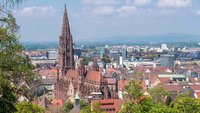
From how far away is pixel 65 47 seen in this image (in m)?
86.8

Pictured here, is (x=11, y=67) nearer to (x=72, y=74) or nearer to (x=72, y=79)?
(x=72, y=79)

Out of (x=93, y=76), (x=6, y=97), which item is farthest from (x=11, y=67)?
(x=93, y=76)

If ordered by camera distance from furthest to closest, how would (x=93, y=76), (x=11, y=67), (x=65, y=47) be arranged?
1. (x=65, y=47)
2. (x=93, y=76)
3. (x=11, y=67)

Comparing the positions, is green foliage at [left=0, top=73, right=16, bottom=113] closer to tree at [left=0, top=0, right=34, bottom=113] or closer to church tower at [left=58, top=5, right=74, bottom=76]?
tree at [left=0, top=0, right=34, bottom=113]

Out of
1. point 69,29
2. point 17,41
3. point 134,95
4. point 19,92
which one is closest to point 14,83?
point 19,92

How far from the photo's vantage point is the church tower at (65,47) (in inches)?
3396

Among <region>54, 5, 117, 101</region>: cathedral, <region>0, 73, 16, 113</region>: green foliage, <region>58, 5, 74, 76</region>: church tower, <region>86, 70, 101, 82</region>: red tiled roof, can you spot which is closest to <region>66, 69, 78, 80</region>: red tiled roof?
<region>54, 5, 117, 101</region>: cathedral

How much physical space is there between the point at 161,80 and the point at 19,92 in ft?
240

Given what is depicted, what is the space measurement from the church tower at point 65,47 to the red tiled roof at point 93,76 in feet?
42.2

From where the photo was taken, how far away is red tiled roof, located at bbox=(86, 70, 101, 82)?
71250 millimetres

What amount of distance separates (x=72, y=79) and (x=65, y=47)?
11917 mm

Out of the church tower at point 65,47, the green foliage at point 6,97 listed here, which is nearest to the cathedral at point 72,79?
the church tower at point 65,47

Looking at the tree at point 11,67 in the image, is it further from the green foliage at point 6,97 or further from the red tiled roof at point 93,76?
the red tiled roof at point 93,76

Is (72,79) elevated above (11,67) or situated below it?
below
